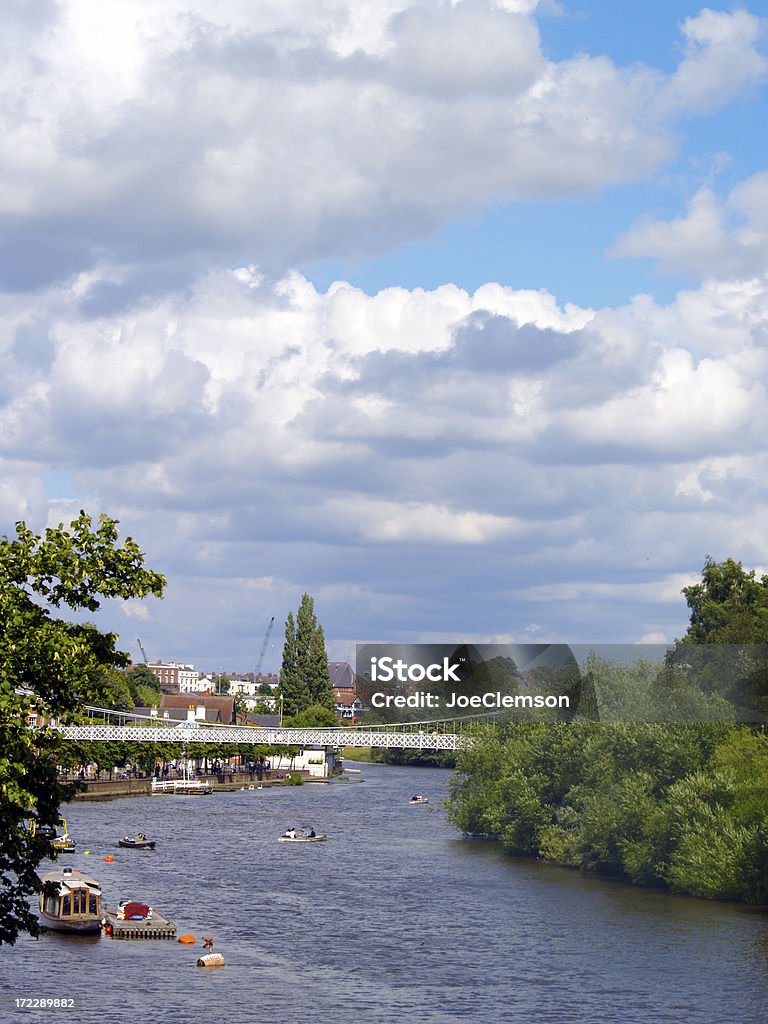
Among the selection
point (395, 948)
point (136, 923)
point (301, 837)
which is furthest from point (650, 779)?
point (301, 837)

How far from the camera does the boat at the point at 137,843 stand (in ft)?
358

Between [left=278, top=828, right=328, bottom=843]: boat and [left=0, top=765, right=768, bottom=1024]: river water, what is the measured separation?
287 inches

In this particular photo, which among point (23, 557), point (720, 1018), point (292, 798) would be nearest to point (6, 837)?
point (23, 557)

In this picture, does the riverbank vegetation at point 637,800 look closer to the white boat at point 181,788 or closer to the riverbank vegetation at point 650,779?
the riverbank vegetation at point 650,779

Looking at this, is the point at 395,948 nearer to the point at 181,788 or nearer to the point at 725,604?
the point at 725,604

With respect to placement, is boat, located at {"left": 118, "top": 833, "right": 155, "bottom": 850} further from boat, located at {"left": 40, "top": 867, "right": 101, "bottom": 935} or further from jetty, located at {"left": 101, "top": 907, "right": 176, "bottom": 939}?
jetty, located at {"left": 101, "top": 907, "right": 176, "bottom": 939}

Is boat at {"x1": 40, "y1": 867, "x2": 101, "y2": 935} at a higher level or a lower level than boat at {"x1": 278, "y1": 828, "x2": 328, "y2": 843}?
higher

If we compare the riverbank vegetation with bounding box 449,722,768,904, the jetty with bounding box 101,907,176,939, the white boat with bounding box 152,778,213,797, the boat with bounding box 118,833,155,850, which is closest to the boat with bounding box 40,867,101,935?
the jetty with bounding box 101,907,176,939

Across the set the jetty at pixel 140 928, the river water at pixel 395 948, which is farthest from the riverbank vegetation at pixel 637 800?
the jetty at pixel 140 928

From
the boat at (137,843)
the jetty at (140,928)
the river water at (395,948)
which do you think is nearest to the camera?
the river water at (395,948)

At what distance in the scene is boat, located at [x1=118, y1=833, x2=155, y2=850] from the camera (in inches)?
4294

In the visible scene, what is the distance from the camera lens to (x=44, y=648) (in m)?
30.2

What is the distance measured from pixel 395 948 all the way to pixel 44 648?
44044mm

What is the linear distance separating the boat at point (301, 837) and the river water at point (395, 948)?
7.30 meters
